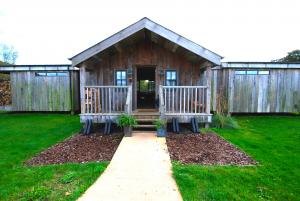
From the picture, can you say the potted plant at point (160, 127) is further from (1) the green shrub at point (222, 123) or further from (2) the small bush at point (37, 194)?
(2) the small bush at point (37, 194)

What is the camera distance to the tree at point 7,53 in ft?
101

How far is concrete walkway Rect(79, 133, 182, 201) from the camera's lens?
2809 millimetres

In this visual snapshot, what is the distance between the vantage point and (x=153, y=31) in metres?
6.55

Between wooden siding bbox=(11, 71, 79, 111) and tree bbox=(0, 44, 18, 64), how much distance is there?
2565 centimetres

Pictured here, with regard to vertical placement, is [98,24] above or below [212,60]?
above

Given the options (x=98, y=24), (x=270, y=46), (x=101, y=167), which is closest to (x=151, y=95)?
(x=101, y=167)

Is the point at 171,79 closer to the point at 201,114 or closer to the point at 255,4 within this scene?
the point at 201,114

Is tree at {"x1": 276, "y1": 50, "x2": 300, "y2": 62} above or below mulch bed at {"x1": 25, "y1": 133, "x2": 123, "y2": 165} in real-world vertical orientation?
above

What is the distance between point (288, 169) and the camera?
383 centimetres

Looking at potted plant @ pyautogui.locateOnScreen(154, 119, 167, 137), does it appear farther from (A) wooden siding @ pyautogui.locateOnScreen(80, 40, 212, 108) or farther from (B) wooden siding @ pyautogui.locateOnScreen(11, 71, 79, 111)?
(B) wooden siding @ pyautogui.locateOnScreen(11, 71, 79, 111)

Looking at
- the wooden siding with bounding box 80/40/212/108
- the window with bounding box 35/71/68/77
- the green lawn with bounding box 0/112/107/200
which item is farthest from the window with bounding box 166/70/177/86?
the window with bounding box 35/71/68/77

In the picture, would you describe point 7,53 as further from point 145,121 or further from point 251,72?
point 251,72

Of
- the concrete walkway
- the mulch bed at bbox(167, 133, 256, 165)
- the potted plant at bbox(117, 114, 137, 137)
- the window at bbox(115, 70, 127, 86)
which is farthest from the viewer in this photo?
the window at bbox(115, 70, 127, 86)

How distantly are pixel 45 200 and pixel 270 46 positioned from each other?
3959 cm
